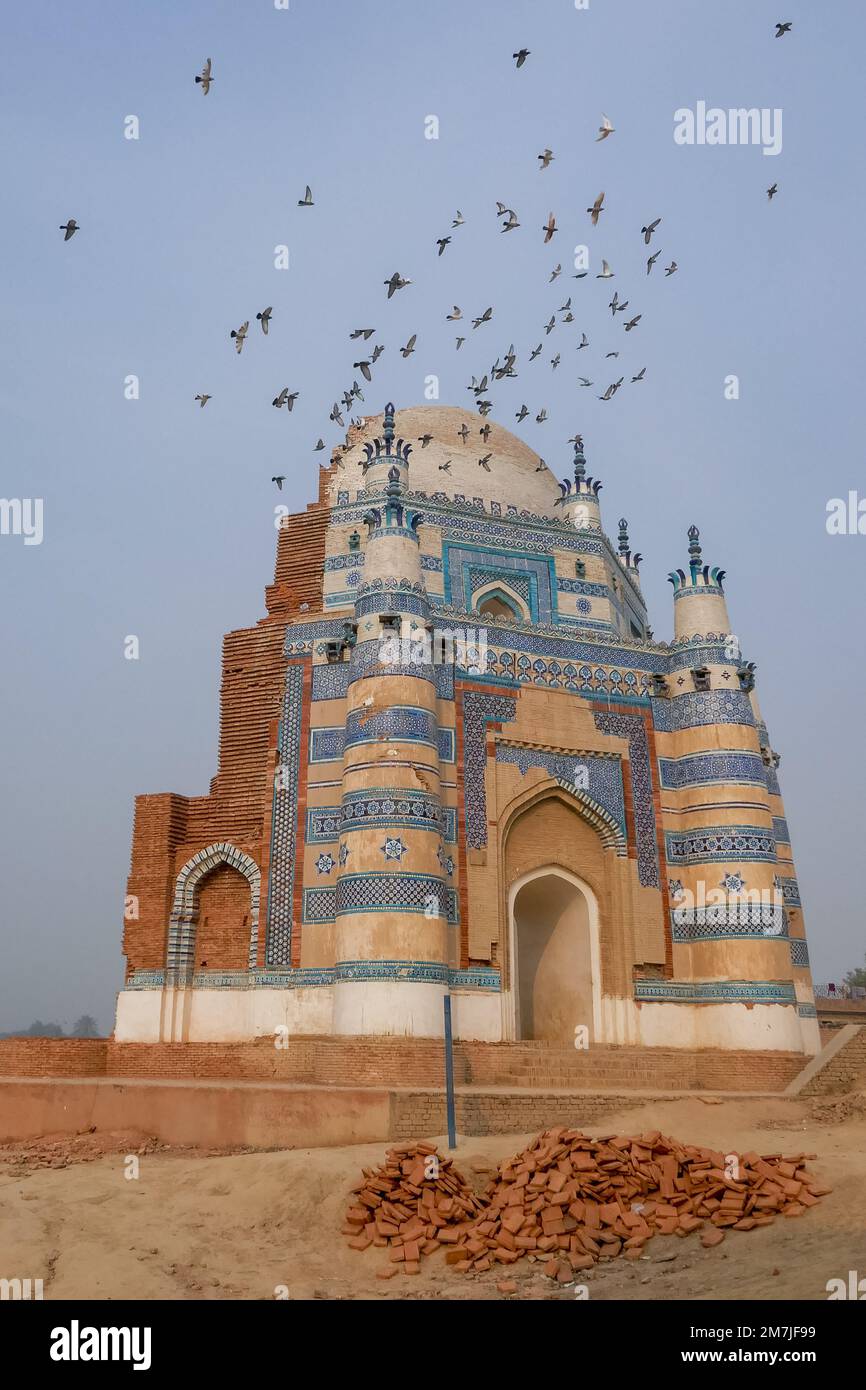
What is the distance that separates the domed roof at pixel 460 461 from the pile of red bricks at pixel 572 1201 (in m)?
14.2

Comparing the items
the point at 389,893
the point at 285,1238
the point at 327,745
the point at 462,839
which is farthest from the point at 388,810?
the point at 285,1238

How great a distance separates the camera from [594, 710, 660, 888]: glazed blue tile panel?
18453 millimetres

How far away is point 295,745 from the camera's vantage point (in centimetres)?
1806

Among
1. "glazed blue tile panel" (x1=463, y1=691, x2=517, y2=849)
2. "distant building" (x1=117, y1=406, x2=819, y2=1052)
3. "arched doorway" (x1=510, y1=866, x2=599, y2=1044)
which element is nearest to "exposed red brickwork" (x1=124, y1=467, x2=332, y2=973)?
"distant building" (x1=117, y1=406, x2=819, y2=1052)

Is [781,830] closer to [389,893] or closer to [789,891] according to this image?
[789,891]

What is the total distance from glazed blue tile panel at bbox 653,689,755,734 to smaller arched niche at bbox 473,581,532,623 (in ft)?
10.0

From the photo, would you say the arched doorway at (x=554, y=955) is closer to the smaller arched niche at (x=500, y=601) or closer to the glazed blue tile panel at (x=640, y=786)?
the glazed blue tile panel at (x=640, y=786)

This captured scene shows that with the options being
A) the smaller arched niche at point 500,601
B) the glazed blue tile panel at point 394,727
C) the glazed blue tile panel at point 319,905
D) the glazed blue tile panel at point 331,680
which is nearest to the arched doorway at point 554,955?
the glazed blue tile panel at point 319,905

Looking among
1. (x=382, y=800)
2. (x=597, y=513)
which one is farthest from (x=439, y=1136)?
(x=597, y=513)

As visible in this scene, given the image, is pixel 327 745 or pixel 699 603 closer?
pixel 327 745

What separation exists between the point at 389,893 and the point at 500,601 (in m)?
7.60

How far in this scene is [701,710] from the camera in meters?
19.3

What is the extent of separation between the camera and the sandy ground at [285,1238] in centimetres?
853

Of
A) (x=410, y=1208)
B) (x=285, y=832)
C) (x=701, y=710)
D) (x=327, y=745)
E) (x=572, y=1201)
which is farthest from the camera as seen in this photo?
(x=701, y=710)
